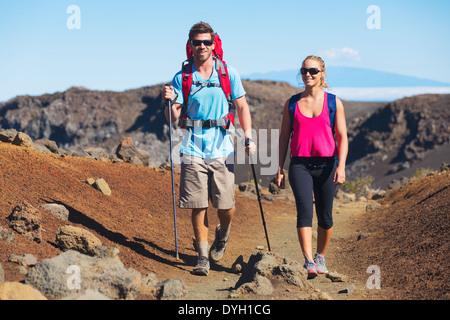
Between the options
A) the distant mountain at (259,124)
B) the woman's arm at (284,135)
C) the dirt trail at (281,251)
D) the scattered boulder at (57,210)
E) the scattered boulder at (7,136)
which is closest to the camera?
the dirt trail at (281,251)

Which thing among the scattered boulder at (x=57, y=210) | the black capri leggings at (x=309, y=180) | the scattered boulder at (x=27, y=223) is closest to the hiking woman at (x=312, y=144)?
the black capri leggings at (x=309, y=180)

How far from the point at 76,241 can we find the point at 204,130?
2.08 metres

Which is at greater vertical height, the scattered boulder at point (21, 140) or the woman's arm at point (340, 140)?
the woman's arm at point (340, 140)

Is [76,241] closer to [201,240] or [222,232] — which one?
[201,240]

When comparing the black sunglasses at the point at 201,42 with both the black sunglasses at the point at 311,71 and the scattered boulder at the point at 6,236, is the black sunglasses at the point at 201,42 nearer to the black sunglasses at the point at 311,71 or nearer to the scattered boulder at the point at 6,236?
the black sunglasses at the point at 311,71

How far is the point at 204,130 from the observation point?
6.45m

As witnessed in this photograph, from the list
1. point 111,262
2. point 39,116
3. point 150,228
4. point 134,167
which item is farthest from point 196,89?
point 39,116

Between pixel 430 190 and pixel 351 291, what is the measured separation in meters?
8.32

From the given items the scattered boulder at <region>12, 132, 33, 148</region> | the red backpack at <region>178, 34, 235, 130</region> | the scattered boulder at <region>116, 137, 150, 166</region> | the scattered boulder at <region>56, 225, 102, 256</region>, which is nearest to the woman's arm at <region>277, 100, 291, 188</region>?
the red backpack at <region>178, 34, 235, 130</region>

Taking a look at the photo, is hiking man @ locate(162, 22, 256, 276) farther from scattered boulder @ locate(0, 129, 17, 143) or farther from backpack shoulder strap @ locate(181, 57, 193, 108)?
scattered boulder @ locate(0, 129, 17, 143)

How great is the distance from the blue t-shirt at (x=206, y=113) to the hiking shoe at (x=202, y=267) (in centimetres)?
130

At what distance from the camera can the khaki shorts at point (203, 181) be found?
6559mm
